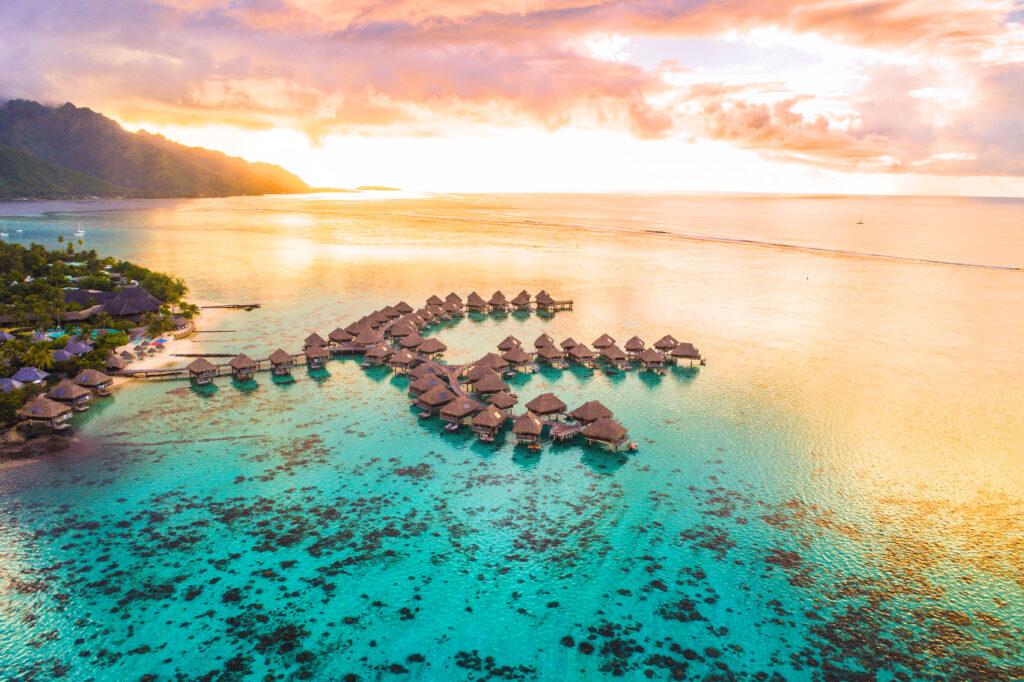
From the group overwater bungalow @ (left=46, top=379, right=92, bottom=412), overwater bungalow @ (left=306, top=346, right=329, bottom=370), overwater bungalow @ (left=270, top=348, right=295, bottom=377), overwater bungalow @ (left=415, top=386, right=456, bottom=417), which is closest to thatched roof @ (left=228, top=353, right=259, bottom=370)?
overwater bungalow @ (left=270, top=348, right=295, bottom=377)

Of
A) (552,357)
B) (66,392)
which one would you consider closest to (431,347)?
(552,357)

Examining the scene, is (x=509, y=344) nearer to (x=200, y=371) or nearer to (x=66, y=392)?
(x=200, y=371)

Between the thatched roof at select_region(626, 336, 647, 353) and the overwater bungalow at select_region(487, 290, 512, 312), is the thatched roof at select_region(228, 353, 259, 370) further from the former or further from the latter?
the thatched roof at select_region(626, 336, 647, 353)

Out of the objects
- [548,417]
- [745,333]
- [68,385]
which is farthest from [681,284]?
[68,385]

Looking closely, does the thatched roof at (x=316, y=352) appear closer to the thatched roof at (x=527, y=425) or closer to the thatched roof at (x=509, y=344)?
the thatched roof at (x=509, y=344)

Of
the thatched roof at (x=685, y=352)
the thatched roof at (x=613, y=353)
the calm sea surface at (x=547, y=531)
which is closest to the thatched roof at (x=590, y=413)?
the calm sea surface at (x=547, y=531)

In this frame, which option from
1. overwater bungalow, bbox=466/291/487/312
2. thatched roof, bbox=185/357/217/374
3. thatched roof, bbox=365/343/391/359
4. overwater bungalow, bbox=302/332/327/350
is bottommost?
thatched roof, bbox=185/357/217/374
